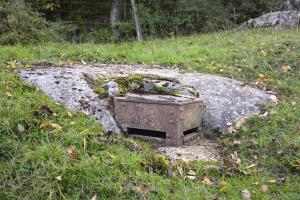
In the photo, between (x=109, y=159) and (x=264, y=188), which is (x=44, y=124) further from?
(x=264, y=188)

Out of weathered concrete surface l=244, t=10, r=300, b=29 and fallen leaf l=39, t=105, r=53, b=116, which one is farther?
weathered concrete surface l=244, t=10, r=300, b=29

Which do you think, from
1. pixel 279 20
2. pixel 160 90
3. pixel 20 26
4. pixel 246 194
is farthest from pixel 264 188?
pixel 279 20

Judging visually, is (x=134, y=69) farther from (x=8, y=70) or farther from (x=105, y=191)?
(x=105, y=191)

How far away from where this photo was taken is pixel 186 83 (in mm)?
5926

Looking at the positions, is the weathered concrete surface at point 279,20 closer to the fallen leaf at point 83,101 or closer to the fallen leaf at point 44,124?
the fallen leaf at point 83,101

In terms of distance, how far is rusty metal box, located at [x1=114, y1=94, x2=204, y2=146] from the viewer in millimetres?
4750

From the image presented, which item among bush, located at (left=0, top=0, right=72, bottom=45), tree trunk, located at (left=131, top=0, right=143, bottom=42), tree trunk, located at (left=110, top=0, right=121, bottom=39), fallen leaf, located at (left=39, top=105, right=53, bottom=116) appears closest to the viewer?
fallen leaf, located at (left=39, top=105, right=53, bottom=116)

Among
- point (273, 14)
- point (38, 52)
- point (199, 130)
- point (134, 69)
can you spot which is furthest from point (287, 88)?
point (273, 14)

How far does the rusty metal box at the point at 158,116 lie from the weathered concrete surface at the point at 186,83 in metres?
0.19

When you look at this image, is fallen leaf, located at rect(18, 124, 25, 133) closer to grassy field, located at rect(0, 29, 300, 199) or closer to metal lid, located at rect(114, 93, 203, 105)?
grassy field, located at rect(0, 29, 300, 199)

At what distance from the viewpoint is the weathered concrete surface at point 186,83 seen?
4957 millimetres

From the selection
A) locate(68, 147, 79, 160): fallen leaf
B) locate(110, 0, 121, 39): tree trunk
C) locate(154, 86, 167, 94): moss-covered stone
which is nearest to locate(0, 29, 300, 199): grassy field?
locate(68, 147, 79, 160): fallen leaf

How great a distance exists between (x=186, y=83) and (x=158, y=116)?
1.28m

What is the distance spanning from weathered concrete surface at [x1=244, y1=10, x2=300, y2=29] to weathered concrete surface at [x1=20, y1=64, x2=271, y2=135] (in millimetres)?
6611
